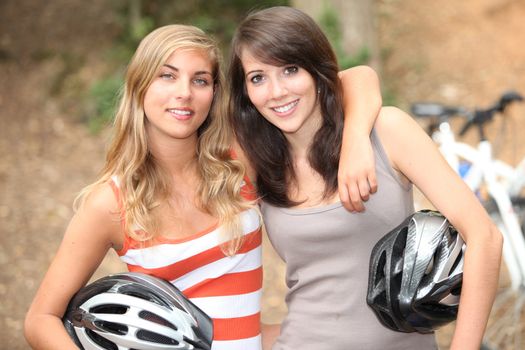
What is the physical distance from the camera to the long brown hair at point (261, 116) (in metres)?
2.82

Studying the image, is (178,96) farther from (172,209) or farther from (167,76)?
(172,209)

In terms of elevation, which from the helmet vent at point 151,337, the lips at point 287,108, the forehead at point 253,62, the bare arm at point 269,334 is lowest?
the bare arm at point 269,334

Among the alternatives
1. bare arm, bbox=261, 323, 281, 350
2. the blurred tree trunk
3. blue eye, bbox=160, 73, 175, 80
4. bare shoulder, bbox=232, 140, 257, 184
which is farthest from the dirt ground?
blue eye, bbox=160, 73, 175, 80

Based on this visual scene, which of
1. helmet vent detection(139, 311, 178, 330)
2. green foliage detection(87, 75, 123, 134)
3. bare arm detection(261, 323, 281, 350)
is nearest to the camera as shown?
helmet vent detection(139, 311, 178, 330)

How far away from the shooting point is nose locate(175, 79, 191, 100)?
291 cm

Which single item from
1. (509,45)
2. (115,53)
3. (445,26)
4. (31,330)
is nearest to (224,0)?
(115,53)

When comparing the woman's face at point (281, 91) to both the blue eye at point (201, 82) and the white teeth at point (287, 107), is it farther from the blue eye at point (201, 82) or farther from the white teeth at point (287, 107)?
the blue eye at point (201, 82)

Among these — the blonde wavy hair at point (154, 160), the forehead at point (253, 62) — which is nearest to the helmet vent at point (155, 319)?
the blonde wavy hair at point (154, 160)

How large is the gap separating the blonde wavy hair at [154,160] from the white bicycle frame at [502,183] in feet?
8.35

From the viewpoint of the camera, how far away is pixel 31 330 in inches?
112

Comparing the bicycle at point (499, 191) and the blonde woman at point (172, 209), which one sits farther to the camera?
the bicycle at point (499, 191)

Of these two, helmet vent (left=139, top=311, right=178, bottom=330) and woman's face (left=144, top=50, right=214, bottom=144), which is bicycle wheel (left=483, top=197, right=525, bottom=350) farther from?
helmet vent (left=139, top=311, right=178, bottom=330)

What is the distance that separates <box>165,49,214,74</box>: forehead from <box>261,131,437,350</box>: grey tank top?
2.53 feet

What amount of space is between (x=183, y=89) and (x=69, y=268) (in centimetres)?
88
